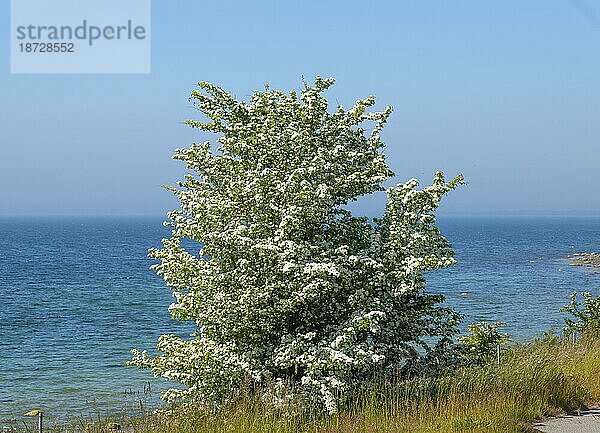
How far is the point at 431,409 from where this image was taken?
33.6 feet

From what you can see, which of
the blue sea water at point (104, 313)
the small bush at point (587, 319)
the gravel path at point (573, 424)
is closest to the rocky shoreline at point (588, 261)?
the blue sea water at point (104, 313)

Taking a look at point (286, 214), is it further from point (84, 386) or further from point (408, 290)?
point (84, 386)

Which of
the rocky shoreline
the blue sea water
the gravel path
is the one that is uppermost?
the gravel path

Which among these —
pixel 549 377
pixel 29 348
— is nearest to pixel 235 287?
pixel 549 377

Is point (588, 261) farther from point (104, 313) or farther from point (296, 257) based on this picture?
point (296, 257)

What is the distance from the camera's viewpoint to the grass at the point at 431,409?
32.0 ft

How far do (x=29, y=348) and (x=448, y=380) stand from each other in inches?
1063

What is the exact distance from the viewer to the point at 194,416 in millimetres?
9969

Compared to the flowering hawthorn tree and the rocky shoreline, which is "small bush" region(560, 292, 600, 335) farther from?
the rocky shoreline

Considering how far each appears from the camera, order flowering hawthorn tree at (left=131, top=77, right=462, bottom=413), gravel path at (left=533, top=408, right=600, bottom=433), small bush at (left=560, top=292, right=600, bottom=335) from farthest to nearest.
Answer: small bush at (left=560, top=292, right=600, bottom=335) → flowering hawthorn tree at (left=131, top=77, right=462, bottom=413) → gravel path at (left=533, top=408, right=600, bottom=433)

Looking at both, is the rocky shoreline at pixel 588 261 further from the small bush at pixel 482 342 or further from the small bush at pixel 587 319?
the small bush at pixel 482 342

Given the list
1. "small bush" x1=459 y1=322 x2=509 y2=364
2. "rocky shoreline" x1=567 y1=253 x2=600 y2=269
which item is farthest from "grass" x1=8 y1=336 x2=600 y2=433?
"rocky shoreline" x1=567 y1=253 x2=600 y2=269

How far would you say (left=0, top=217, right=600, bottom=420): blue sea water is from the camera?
2572cm

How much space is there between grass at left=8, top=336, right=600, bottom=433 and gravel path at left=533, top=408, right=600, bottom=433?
0.54ft
